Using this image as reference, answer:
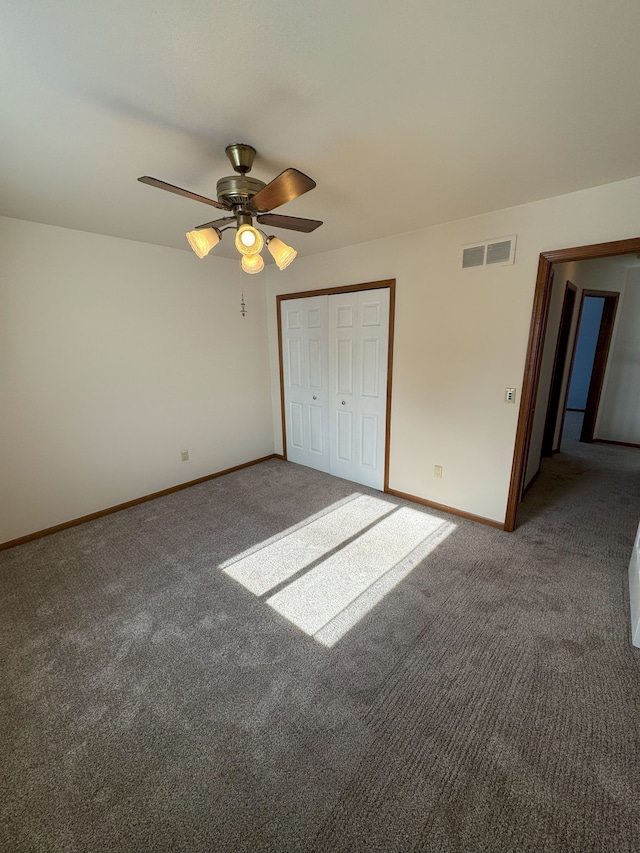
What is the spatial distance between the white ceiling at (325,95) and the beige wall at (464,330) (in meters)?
0.23

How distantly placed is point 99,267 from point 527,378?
11.6ft

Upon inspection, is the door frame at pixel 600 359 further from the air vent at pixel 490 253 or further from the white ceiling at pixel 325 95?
the white ceiling at pixel 325 95

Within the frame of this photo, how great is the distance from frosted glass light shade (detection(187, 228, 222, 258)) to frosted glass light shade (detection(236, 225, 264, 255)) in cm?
19

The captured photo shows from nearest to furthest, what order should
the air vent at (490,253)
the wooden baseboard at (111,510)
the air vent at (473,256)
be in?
the air vent at (490,253)
the air vent at (473,256)
the wooden baseboard at (111,510)

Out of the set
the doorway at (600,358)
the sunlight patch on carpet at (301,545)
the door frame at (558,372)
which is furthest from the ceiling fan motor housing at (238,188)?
the doorway at (600,358)

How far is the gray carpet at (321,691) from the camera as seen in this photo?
113 cm

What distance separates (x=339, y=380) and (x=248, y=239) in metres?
2.20

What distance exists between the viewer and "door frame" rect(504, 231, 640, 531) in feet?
6.90

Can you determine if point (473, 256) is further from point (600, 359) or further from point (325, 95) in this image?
point (600, 359)

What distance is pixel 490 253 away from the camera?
249 centimetres

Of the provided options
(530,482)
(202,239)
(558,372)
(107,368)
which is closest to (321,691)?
(202,239)

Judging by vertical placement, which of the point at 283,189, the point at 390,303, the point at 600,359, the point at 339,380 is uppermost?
the point at 283,189

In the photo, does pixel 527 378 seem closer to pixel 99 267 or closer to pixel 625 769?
pixel 625 769

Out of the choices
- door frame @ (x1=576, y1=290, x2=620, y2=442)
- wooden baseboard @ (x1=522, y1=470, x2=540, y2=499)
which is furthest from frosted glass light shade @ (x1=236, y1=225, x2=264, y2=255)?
door frame @ (x1=576, y1=290, x2=620, y2=442)
